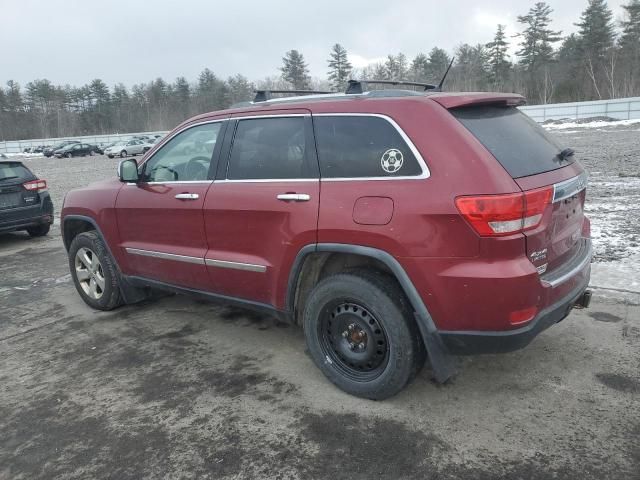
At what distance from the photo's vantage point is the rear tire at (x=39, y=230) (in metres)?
9.32

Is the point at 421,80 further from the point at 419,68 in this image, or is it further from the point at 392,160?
the point at 392,160

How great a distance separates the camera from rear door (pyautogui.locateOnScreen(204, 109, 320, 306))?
11.0ft

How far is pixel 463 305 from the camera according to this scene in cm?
278

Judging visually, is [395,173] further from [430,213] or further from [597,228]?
[597,228]

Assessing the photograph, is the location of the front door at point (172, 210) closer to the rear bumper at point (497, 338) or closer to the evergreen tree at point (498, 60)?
the rear bumper at point (497, 338)

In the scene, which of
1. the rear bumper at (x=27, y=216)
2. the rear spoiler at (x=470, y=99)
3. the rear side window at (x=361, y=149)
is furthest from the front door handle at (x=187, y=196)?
the rear bumper at (x=27, y=216)

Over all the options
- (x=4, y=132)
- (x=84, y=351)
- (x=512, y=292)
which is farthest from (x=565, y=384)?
(x=4, y=132)

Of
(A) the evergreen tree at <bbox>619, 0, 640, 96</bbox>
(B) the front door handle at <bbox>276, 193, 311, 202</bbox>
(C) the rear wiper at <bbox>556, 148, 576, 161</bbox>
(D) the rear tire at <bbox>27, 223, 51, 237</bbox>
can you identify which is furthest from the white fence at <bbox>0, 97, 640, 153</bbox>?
(B) the front door handle at <bbox>276, 193, 311, 202</bbox>

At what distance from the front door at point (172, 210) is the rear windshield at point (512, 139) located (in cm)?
192

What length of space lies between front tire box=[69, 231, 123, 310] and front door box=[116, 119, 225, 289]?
1.23ft

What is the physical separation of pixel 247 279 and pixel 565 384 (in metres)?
2.24

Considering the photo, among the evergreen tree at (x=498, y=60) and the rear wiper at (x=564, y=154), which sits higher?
the evergreen tree at (x=498, y=60)

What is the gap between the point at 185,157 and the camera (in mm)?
4289

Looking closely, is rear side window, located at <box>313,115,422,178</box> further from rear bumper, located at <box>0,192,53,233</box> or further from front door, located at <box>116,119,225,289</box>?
rear bumper, located at <box>0,192,53,233</box>
